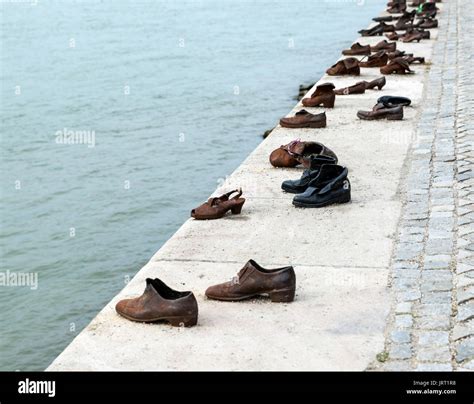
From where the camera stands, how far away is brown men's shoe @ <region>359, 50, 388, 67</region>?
47.6 ft

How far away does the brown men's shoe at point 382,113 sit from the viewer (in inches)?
426

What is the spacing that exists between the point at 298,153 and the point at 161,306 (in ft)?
11.4

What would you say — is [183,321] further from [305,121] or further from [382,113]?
[382,113]

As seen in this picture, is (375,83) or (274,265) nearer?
(274,265)

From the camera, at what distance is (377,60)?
14523 mm

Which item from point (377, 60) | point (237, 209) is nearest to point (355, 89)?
point (377, 60)

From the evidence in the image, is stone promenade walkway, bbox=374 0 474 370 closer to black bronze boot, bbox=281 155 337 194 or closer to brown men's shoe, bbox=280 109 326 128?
black bronze boot, bbox=281 155 337 194

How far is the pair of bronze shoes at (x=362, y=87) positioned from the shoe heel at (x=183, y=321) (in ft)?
24.3

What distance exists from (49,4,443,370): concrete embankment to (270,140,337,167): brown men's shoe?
9 centimetres

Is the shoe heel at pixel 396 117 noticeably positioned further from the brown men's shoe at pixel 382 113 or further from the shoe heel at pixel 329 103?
the shoe heel at pixel 329 103

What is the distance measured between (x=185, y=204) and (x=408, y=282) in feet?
18.2

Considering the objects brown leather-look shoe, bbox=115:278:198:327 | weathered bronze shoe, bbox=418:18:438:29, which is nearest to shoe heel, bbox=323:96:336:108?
brown leather-look shoe, bbox=115:278:198:327
